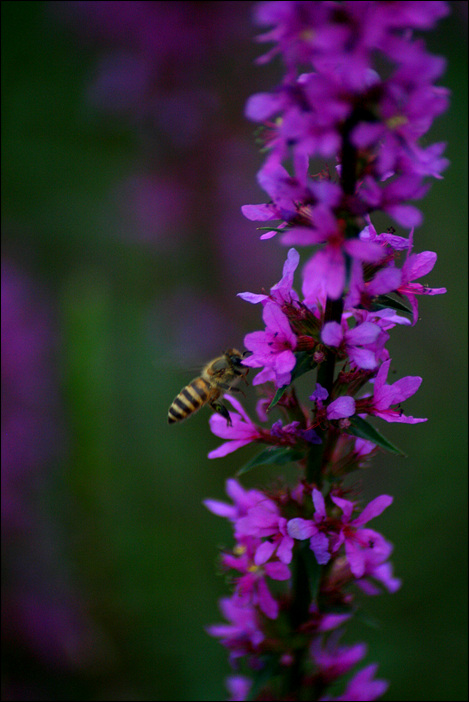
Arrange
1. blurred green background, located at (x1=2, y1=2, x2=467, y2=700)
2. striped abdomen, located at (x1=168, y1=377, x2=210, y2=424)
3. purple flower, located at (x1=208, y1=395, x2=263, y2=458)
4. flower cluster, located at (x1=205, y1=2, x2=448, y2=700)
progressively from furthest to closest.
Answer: blurred green background, located at (x1=2, y1=2, x2=467, y2=700) < striped abdomen, located at (x1=168, y1=377, x2=210, y2=424) < purple flower, located at (x1=208, y1=395, x2=263, y2=458) < flower cluster, located at (x1=205, y1=2, x2=448, y2=700)

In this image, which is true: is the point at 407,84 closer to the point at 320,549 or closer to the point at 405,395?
the point at 405,395

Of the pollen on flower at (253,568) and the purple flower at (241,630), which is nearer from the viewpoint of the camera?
the pollen on flower at (253,568)

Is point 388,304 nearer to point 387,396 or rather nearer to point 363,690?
point 387,396

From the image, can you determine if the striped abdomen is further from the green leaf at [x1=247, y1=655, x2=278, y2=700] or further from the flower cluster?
the green leaf at [x1=247, y1=655, x2=278, y2=700]

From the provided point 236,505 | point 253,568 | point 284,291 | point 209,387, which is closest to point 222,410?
point 236,505

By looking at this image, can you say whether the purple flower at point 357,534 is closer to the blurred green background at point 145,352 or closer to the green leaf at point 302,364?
the green leaf at point 302,364

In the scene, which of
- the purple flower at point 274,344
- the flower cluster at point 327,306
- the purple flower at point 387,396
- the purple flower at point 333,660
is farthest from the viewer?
the purple flower at point 333,660

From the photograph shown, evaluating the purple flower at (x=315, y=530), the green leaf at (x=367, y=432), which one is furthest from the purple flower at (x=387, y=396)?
the purple flower at (x=315, y=530)

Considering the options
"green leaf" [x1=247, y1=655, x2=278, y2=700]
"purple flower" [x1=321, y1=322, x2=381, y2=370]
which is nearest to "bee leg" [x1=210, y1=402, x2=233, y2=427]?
"purple flower" [x1=321, y1=322, x2=381, y2=370]
